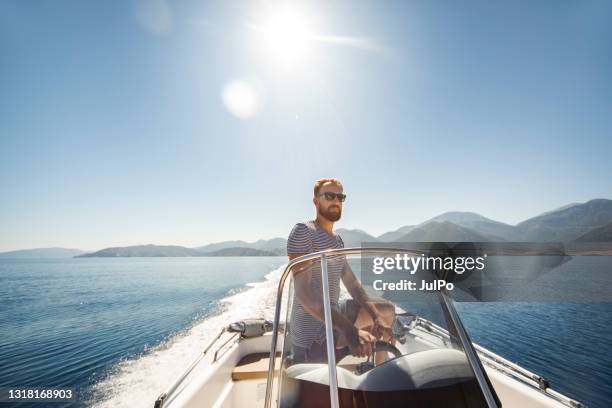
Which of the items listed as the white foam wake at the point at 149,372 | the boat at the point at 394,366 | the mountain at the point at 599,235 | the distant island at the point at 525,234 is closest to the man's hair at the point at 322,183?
the boat at the point at 394,366

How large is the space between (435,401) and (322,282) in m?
0.63

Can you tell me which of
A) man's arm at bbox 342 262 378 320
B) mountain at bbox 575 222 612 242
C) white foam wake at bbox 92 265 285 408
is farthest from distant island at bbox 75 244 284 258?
mountain at bbox 575 222 612 242

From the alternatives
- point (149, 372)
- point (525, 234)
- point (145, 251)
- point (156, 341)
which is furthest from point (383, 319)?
point (145, 251)

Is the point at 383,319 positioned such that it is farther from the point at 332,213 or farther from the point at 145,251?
the point at 145,251

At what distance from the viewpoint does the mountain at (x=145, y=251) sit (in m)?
172

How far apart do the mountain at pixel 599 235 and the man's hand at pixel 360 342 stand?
15442cm

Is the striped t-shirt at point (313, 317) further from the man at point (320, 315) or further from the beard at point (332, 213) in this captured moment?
→ the beard at point (332, 213)

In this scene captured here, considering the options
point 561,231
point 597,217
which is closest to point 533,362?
point 561,231

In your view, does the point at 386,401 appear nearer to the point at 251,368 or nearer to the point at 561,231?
the point at 251,368

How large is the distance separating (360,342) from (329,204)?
1118 millimetres

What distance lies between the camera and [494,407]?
3.22 ft

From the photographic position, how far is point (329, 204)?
6.86 feet

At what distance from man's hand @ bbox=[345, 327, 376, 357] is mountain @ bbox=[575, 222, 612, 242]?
154418mm

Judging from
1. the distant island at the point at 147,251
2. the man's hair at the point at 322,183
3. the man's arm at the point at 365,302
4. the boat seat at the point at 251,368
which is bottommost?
the distant island at the point at 147,251
